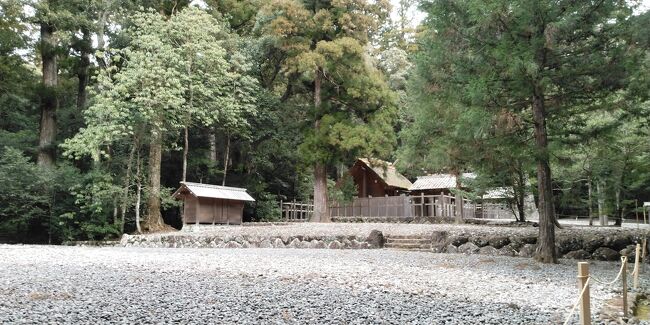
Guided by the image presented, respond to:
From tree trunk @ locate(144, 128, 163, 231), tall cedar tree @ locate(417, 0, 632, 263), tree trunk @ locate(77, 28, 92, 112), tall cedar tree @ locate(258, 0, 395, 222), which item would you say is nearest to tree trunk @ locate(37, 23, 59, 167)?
tree trunk @ locate(77, 28, 92, 112)

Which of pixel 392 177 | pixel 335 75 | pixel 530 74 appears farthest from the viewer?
pixel 392 177

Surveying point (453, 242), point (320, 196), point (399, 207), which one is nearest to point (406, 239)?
point (453, 242)

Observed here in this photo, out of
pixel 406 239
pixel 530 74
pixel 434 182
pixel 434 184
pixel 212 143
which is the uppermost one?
pixel 212 143

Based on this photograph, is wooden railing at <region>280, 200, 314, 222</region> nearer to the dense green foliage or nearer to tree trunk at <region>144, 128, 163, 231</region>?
tree trunk at <region>144, 128, 163, 231</region>

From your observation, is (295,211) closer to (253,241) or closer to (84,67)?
(253,241)

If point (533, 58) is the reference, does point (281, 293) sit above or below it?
below

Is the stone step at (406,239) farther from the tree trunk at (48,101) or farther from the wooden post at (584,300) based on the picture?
the tree trunk at (48,101)

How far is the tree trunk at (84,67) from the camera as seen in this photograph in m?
20.0

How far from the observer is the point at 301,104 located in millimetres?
22969

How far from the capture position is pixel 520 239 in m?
10.5

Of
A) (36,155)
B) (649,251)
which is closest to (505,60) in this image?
(649,251)

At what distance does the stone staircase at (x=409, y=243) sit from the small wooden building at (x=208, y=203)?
7.20 meters

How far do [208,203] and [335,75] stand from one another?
6.80 m

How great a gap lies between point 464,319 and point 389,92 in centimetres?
1406
